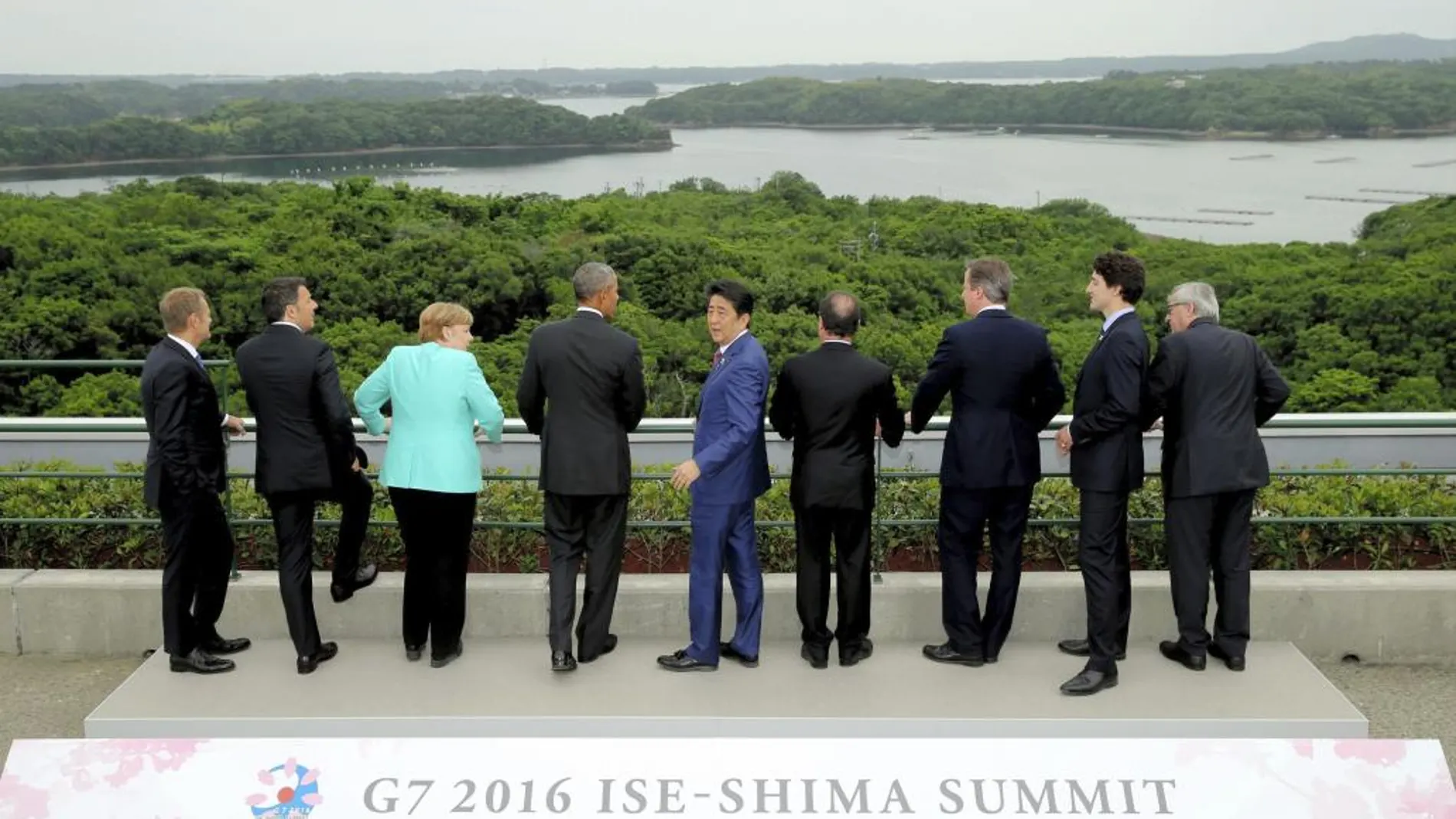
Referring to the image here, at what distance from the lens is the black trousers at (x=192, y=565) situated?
16.4 ft

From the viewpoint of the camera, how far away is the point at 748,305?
199 inches

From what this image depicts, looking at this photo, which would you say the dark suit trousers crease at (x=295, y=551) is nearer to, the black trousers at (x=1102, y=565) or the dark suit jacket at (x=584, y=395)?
the dark suit jacket at (x=584, y=395)

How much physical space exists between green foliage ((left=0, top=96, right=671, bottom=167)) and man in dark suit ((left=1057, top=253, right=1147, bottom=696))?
56984mm

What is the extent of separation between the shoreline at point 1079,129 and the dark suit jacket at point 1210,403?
2680 inches

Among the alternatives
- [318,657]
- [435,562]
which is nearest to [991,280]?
[435,562]

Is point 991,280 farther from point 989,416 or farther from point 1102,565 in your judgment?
point 1102,565

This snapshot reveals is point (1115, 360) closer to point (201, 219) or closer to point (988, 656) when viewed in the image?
point (988, 656)

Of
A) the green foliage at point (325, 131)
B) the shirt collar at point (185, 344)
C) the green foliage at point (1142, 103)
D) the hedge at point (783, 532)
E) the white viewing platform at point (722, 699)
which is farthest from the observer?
the green foliage at point (1142, 103)

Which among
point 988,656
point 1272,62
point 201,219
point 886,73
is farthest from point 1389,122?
point 988,656

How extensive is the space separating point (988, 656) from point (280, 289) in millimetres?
2976

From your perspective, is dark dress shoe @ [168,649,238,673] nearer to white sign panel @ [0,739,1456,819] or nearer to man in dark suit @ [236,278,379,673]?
man in dark suit @ [236,278,379,673]

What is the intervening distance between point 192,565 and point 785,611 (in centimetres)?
229

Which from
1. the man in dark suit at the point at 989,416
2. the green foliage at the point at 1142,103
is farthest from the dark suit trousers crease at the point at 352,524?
the green foliage at the point at 1142,103

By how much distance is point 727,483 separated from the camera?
16.6 ft
